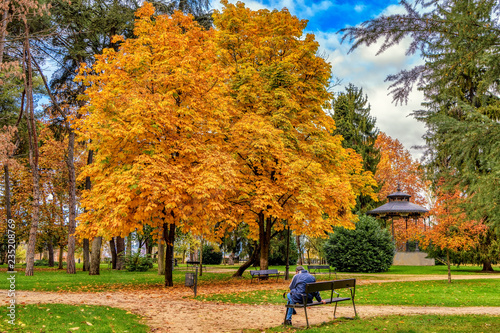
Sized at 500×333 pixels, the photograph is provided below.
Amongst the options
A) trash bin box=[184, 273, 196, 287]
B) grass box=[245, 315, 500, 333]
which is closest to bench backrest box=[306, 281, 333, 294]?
grass box=[245, 315, 500, 333]

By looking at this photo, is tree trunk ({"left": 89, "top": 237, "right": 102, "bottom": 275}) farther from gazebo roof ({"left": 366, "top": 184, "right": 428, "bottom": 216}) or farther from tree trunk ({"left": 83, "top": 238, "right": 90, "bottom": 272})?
gazebo roof ({"left": 366, "top": 184, "right": 428, "bottom": 216})

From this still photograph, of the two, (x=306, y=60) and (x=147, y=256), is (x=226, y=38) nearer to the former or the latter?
(x=306, y=60)

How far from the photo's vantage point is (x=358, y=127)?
37.0m

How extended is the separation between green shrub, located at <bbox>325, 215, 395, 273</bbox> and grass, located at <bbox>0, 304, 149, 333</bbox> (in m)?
20.1

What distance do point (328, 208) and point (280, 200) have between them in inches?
84.2

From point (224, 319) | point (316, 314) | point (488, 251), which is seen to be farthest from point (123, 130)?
point (488, 251)

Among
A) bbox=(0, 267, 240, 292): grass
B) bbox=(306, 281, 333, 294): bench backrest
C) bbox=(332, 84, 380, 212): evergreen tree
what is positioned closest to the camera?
bbox=(306, 281, 333, 294): bench backrest

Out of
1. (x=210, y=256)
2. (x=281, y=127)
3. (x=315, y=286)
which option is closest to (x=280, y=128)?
(x=281, y=127)

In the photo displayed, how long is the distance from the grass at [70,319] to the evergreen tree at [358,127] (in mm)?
28874

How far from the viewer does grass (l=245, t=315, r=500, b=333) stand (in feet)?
24.3

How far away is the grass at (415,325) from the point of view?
7395mm

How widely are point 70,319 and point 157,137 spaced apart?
748 centimetres

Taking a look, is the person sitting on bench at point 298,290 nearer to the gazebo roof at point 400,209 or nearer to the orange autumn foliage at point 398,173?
the gazebo roof at point 400,209

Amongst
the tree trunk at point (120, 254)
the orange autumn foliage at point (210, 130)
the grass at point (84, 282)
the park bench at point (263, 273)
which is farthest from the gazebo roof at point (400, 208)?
the tree trunk at point (120, 254)
